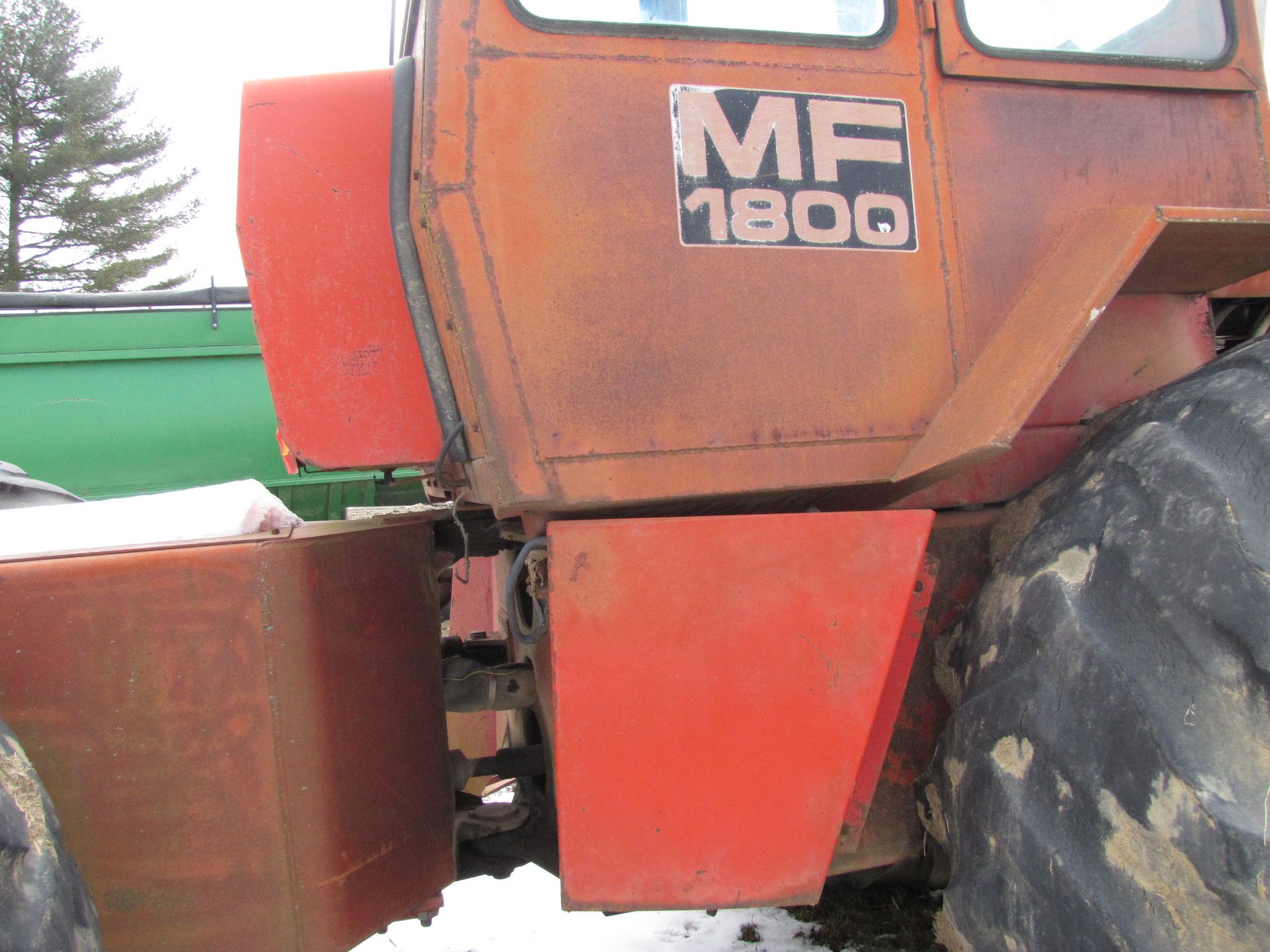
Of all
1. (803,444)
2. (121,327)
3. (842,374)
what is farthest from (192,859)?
(121,327)

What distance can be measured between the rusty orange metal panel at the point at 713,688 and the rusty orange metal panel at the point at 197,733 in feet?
1.47

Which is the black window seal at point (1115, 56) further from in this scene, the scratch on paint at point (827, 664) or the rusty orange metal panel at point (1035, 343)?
the scratch on paint at point (827, 664)

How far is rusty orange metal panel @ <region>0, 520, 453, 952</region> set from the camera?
1.51 meters

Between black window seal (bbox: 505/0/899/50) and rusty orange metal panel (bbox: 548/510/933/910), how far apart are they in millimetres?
788

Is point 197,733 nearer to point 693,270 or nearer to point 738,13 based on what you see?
point 693,270

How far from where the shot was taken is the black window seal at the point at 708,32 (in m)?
1.53

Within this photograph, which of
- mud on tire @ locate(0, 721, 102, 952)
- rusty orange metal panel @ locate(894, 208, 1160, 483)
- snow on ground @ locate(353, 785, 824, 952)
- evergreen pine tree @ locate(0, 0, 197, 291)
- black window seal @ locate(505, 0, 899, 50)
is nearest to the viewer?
mud on tire @ locate(0, 721, 102, 952)

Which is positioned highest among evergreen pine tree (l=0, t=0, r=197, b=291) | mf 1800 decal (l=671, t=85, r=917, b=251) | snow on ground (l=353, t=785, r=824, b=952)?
evergreen pine tree (l=0, t=0, r=197, b=291)

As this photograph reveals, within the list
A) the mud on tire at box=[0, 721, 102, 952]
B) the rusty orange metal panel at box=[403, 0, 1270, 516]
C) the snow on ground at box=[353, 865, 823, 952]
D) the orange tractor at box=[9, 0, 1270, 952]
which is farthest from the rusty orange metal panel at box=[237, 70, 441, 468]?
the snow on ground at box=[353, 865, 823, 952]

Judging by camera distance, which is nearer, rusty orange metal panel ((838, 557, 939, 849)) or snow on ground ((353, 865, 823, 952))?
rusty orange metal panel ((838, 557, 939, 849))

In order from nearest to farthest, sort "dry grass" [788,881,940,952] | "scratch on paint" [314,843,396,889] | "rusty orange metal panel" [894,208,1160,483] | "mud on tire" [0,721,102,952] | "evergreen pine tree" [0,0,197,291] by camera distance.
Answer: "mud on tire" [0,721,102,952]
"rusty orange metal panel" [894,208,1160,483]
"scratch on paint" [314,843,396,889]
"dry grass" [788,881,940,952]
"evergreen pine tree" [0,0,197,291]

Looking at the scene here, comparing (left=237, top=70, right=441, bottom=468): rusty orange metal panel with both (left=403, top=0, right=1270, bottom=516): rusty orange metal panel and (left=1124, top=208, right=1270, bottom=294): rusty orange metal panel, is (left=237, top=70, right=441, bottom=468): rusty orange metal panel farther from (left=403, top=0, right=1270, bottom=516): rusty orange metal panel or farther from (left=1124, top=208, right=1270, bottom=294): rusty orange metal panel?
(left=1124, top=208, right=1270, bottom=294): rusty orange metal panel

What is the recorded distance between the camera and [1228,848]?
1126 millimetres

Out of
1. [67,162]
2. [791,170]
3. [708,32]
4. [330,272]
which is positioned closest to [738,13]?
[708,32]
